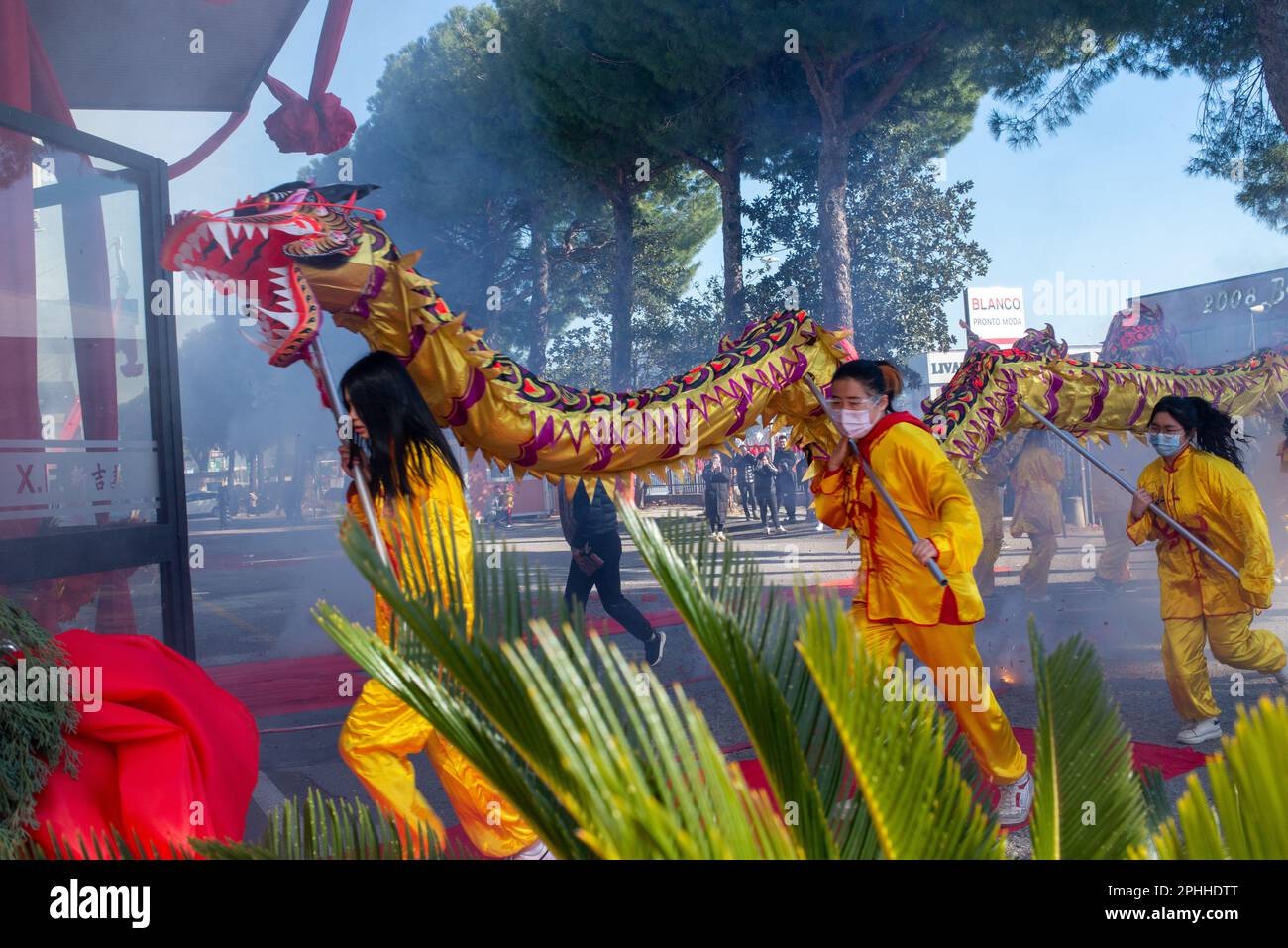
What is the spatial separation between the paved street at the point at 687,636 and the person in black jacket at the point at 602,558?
0.28 m

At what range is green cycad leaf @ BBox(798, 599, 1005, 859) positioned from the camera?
1.39 meters

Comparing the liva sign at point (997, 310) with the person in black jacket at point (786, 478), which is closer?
the liva sign at point (997, 310)

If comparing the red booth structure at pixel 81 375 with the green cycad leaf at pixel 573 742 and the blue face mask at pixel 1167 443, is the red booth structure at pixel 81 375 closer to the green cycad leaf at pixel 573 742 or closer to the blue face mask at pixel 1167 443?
the green cycad leaf at pixel 573 742

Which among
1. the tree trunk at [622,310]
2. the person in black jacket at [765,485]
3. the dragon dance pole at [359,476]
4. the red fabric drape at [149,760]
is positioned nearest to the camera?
the red fabric drape at [149,760]

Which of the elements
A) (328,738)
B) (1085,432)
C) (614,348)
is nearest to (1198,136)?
(1085,432)

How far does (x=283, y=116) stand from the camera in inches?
211

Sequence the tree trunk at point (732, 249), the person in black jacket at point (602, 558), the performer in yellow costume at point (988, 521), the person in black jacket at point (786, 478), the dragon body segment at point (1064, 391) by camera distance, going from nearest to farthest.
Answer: the dragon body segment at point (1064, 391) < the person in black jacket at point (602, 558) < the performer in yellow costume at point (988, 521) < the tree trunk at point (732, 249) < the person in black jacket at point (786, 478)

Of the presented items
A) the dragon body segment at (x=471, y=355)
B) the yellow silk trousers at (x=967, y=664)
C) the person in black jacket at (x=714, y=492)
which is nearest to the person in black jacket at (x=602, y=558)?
the dragon body segment at (x=471, y=355)

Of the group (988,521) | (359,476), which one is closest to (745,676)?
(359,476)

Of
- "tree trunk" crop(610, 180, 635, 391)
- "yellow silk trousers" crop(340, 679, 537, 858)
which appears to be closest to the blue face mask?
"yellow silk trousers" crop(340, 679, 537, 858)

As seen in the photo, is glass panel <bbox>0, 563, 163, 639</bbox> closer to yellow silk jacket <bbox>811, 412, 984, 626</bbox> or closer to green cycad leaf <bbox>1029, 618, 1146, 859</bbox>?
yellow silk jacket <bbox>811, 412, 984, 626</bbox>

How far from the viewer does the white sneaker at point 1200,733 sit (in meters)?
4.66

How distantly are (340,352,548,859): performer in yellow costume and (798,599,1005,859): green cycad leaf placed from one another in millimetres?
1682
